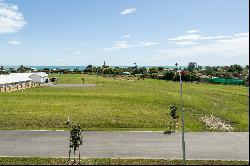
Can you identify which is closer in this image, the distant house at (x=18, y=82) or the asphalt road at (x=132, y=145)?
the asphalt road at (x=132, y=145)

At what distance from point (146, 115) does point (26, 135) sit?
16026 millimetres

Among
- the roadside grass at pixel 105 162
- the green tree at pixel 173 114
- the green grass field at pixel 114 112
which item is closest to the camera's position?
the roadside grass at pixel 105 162

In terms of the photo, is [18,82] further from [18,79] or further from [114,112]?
[114,112]

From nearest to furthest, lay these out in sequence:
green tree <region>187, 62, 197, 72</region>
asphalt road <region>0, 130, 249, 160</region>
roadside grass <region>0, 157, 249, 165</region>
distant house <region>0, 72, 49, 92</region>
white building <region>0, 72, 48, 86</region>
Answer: roadside grass <region>0, 157, 249, 165</region>
green tree <region>187, 62, 197, 72</region>
asphalt road <region>0, 130, 249, 160</region>
distant house <region>0, 72, 49, 92</region>
white building <region>0, 72, 48, 86</region>

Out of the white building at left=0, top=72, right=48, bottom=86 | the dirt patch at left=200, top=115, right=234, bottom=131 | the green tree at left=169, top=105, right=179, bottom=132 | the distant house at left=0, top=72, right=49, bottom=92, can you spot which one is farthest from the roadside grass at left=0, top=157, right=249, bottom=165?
the white building at left=0, top=72, right=48, bottom=86

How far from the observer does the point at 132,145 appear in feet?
104

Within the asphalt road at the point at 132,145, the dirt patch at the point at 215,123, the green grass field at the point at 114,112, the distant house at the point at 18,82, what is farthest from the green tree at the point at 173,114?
the distant house at the point at 18,82

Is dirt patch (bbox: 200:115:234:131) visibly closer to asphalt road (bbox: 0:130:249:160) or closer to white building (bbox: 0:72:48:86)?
asphalt road (bbox: 0:130:249:160)

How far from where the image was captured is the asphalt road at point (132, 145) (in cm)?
2920

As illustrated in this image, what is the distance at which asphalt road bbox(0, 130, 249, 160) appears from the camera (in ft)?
95.8

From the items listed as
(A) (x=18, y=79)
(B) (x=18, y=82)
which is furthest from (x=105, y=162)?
(A) (x=18, y=79)

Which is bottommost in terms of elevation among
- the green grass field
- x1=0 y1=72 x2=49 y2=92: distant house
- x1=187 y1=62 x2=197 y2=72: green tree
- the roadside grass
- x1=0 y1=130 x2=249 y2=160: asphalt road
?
the roadside grass

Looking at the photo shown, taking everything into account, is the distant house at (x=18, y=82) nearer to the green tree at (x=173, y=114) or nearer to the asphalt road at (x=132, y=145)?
the asphalt road at (x=132, y=145)

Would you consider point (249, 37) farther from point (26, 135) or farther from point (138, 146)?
point (26, 135)
